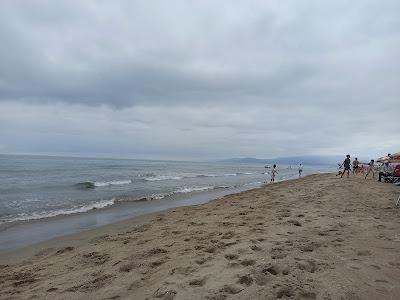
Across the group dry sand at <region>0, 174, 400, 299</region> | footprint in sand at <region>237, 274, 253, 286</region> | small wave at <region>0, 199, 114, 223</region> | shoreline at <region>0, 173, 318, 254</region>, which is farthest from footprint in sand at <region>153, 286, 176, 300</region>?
small wave at <region>0, 199, 114, 223</region>

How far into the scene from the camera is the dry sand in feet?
14.1

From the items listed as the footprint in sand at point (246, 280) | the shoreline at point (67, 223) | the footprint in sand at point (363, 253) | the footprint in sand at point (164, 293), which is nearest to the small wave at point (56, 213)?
the shoreline at point (67, 223)

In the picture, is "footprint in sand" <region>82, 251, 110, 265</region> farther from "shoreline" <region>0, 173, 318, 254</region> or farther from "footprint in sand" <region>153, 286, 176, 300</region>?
"shoreline" <region>0, 173, 318, 254</region>

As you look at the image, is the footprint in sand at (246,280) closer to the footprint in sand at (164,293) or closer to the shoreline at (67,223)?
the footprint in sand at (164,293)

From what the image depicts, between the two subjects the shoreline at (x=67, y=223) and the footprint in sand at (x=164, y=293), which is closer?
the footprint in sand at (x=164, y=293)

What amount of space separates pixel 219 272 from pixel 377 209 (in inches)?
308

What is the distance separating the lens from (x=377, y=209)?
10.6 metres

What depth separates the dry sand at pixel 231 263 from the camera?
429cm

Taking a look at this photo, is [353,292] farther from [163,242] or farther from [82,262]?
[82,262]

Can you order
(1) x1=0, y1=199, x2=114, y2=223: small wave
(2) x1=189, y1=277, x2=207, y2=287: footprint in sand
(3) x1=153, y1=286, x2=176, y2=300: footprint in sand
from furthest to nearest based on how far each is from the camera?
(1) x1=0, y1=199, x2=114, y2=223: small wave < (2) x1=189, y1=277, x2=207, y2=287: footprint in sand < (3) x1=153, y1=286, x2=176, y2=300: footprint in sand

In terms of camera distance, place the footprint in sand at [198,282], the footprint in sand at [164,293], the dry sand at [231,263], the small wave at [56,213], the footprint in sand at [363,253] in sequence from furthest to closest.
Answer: the small wave at [56,213]
the footprint in sand at [363,253]
the footprint in sand at [198,282]
the dry sand at [231,263]
the footprint in sand at [164,293]

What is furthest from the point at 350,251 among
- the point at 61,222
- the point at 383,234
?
the point at 61,222

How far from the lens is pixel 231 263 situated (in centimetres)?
523

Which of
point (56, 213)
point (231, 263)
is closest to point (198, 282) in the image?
point (231, 263)
